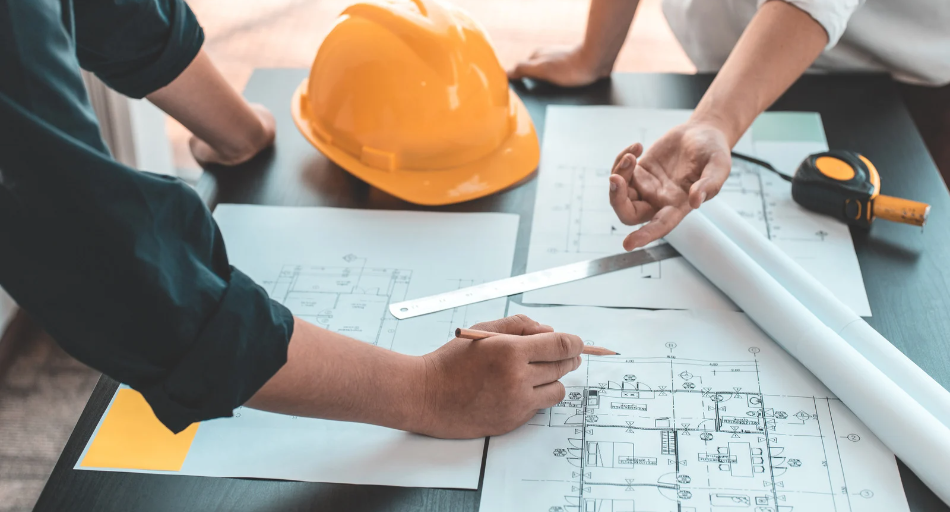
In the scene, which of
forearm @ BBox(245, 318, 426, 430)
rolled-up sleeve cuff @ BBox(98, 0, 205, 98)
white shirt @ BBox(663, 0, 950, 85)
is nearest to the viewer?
forearm @ BBox(245, 318, 426, 430)

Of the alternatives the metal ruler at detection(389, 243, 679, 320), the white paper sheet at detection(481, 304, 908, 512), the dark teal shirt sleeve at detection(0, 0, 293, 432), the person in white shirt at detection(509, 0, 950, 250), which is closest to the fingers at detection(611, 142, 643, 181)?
the person in white shirt at detection(509, 0, 950, 250)

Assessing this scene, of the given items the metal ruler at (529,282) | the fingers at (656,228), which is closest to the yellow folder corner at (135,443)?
the metal ruler at (529,282)

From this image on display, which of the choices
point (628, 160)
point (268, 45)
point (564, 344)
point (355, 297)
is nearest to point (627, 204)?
point (628, 160)

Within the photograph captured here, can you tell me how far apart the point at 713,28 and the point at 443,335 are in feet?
2.76

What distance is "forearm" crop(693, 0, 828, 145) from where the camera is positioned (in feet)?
3.64

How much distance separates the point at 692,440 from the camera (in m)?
0.78

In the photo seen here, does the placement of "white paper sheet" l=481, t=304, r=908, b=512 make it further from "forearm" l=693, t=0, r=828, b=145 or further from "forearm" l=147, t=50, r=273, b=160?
"forearm" l=147, t=50, r=273, b=160

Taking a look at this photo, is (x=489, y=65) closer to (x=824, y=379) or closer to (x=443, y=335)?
(x=443, y=335)

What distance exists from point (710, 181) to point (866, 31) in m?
0.53

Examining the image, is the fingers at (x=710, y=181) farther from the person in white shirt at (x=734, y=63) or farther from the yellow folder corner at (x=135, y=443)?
the yellow folder corner at (x=135, y=443)

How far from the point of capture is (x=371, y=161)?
1127 mm

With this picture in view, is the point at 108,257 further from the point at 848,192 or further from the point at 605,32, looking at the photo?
the point at 605,32

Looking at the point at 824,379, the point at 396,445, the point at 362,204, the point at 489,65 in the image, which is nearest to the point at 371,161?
the point at 362,204

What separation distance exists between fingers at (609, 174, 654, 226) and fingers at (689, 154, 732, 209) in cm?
7
